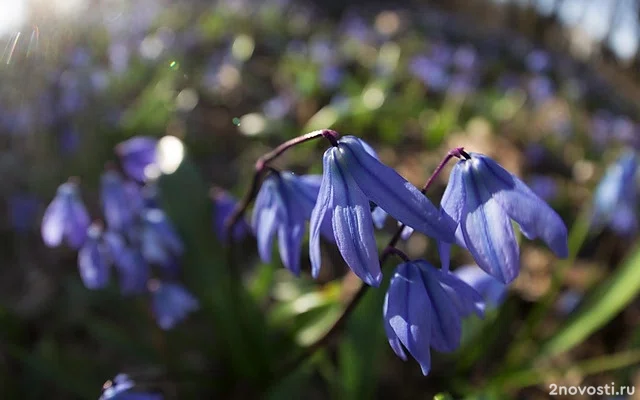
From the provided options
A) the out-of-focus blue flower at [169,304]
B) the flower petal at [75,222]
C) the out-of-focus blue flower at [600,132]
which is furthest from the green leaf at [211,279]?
the out-of-focus blue flower at [600,132]

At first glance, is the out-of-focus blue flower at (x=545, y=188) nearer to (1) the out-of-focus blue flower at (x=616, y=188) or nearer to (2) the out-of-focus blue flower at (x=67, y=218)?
(1) the out-of-focus blue flower at (x=616, y=188)

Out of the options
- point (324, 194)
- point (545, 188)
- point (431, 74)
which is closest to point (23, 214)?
point (324, 194)

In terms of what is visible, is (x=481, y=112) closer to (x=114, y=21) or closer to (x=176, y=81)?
(x=176, y=81)

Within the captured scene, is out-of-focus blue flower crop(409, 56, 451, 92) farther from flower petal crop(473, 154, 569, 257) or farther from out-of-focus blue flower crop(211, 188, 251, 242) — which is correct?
flower petal crop(473, 154, 569, 257)

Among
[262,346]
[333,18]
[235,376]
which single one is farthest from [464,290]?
[333,18]

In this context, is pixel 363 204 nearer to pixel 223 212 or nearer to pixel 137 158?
pixel 223 212
